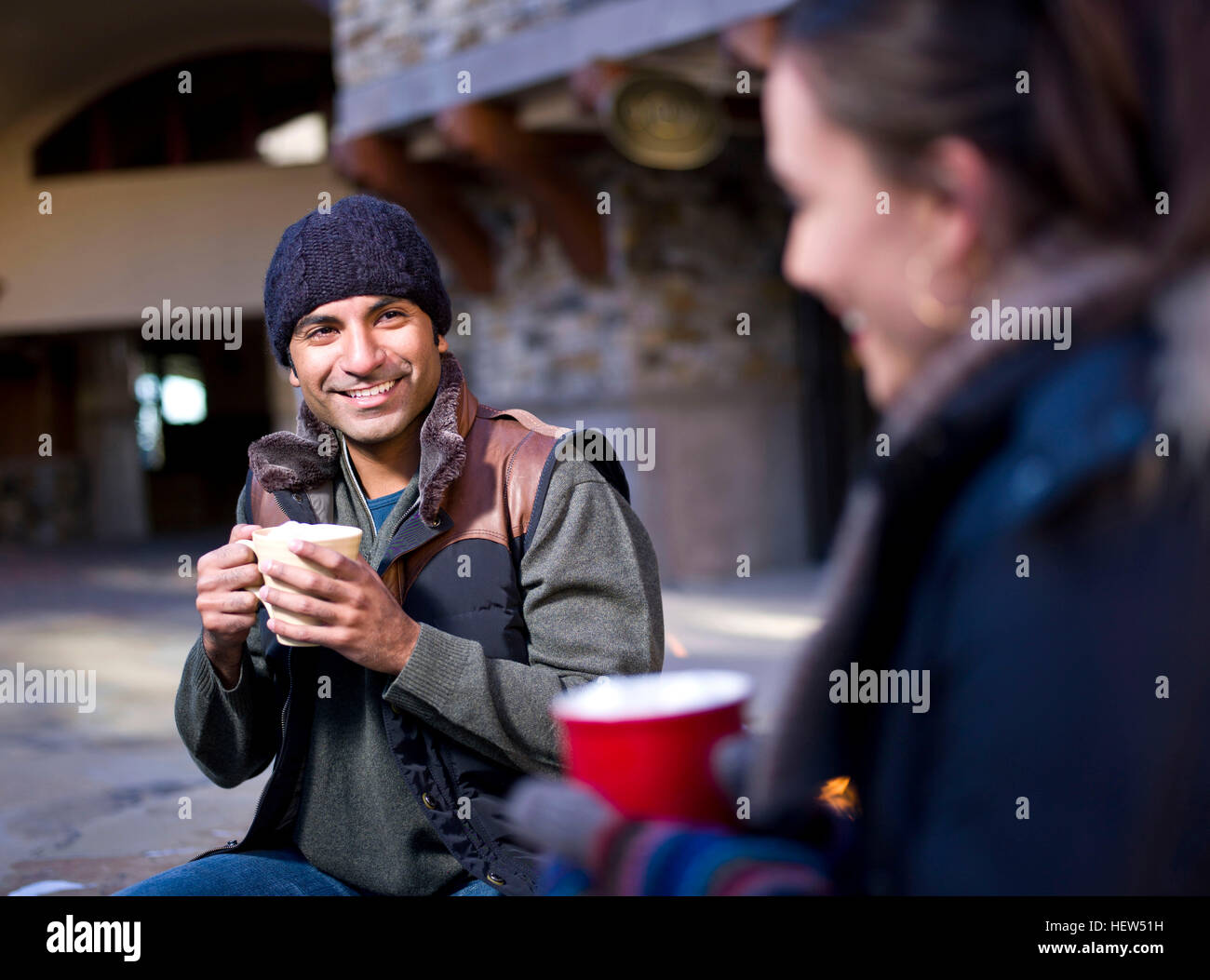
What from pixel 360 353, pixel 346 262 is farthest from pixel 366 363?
pixel 346 262

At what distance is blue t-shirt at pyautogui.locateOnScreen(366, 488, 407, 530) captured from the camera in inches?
74.4

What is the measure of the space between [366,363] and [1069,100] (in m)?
1.23

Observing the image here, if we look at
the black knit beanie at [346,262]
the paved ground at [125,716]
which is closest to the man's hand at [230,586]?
the black knit beanie at [346,262]

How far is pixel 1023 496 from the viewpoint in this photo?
2.28ft

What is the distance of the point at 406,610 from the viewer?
5.72ft

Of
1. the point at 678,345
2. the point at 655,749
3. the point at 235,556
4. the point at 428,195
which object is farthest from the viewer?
the point at 428,195

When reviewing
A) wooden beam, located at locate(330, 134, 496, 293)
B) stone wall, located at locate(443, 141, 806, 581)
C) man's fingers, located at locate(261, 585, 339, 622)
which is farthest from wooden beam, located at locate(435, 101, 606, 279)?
man's fingers, located at locate(261, 585, 339, 622)

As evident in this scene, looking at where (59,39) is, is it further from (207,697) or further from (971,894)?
(971,894)

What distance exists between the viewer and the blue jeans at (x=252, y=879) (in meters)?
1.71

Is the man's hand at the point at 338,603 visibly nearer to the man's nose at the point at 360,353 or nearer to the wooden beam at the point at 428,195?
the man's nose at the point at 360,353

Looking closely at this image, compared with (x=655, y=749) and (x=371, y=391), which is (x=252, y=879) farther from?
(x=655, y=749)

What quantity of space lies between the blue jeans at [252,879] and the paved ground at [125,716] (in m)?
0.68

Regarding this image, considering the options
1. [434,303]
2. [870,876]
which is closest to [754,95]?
[434,303]
